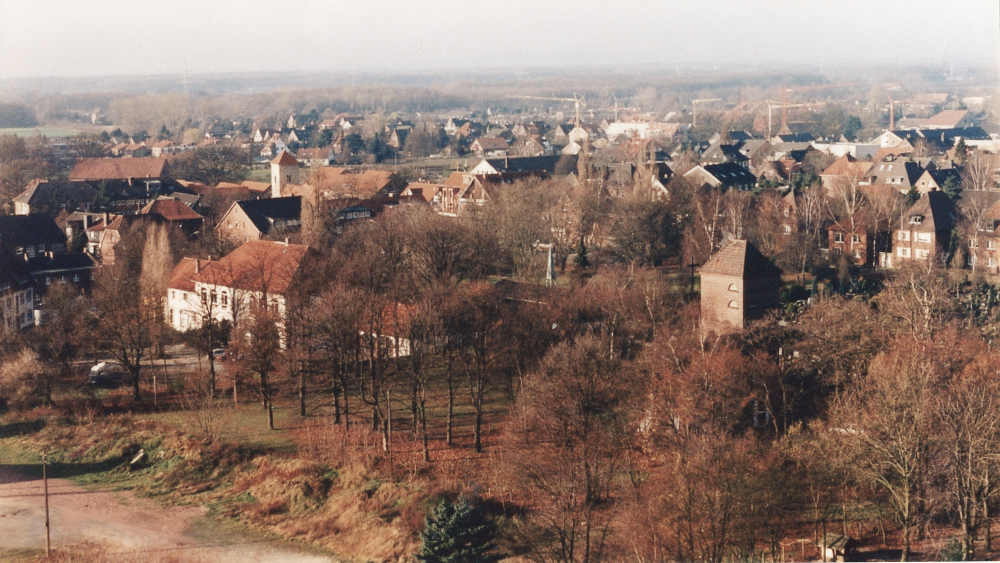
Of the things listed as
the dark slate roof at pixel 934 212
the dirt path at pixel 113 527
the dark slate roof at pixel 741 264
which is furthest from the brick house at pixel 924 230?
the dirt path at pixel 113 527

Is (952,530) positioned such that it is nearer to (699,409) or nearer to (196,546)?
(699,409)

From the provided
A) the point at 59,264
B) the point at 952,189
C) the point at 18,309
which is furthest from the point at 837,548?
the point at 952,189

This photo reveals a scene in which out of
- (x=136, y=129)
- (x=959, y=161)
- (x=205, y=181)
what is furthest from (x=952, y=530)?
(x=136, y=129)

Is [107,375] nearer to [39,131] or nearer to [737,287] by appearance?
[737,287]


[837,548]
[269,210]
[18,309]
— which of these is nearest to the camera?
[837,548]

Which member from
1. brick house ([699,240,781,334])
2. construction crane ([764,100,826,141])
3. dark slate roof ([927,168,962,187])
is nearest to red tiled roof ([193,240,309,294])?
brick house ([699,240,781,334])
